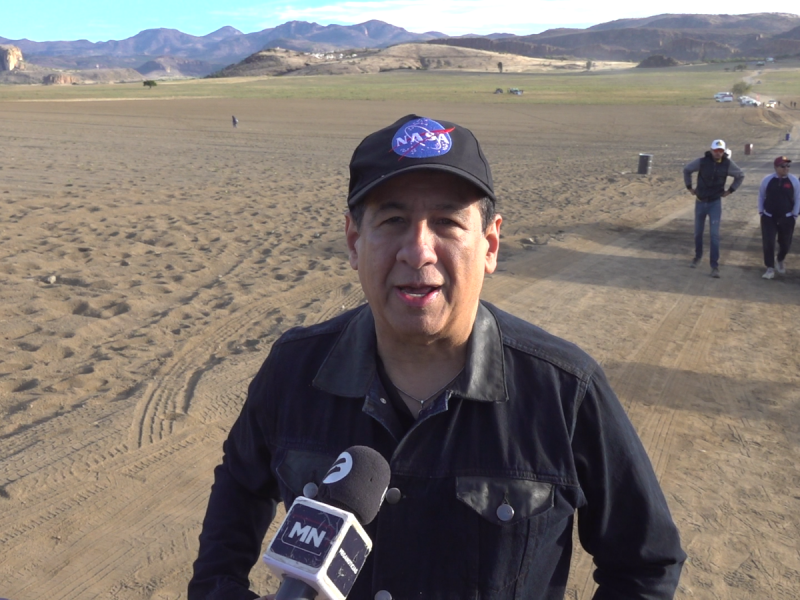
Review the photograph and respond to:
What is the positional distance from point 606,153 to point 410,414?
85.5ft

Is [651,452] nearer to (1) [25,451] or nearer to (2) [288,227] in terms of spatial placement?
(1) [25,451]

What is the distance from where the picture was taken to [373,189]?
6.00 ft

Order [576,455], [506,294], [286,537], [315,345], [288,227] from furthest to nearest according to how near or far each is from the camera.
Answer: [288,227] < [506,294] < [315,345] < [576,455] < [286,537]

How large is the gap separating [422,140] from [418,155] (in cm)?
5

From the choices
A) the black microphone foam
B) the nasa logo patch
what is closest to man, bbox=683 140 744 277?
the nasa logo patch

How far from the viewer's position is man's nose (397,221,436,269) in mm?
1790

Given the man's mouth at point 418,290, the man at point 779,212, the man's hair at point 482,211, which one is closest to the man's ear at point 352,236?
the man's hair at point 482,211

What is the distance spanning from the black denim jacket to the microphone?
37 centimetres

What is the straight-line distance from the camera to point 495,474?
1.79 metres

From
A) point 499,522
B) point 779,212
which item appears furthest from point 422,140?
point 779,212

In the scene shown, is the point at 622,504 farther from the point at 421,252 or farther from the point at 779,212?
the point at 779,212

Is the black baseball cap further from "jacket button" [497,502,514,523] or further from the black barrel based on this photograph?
the black barrel

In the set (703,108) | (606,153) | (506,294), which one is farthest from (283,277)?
(703,108)

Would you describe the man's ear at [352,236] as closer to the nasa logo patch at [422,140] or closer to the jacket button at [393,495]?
the nasa logo patch at [422,140]
